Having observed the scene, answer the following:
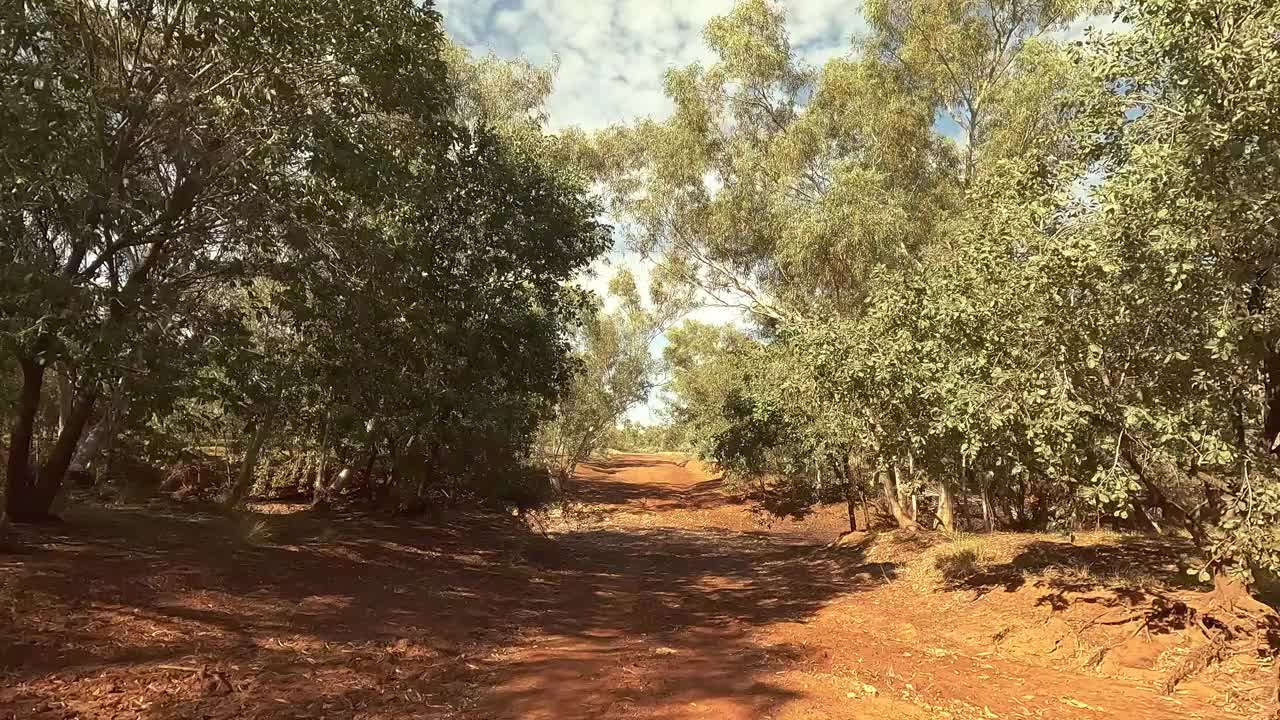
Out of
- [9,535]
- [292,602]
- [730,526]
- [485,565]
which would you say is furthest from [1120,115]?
[730,526]

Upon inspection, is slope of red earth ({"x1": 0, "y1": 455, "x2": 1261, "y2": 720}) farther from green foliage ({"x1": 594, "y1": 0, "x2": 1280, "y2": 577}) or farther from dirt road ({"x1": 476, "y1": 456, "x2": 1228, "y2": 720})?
green foliage ({"x1": 594, "y1": 0, "x2": 1280, "y2": 577})

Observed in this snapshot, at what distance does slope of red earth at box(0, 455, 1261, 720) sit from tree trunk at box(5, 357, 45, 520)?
518 mm

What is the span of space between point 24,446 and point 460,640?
21.4 ft

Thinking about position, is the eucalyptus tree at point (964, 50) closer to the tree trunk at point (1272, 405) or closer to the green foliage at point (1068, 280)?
the green foliage at point (1068, 280)

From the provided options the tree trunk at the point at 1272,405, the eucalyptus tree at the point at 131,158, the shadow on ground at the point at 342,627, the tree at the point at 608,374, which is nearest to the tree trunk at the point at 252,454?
the shadow on ground at the point at 342,627

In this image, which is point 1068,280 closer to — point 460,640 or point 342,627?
point 460,640

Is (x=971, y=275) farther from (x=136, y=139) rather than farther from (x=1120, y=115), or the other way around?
(x=136, y=139)

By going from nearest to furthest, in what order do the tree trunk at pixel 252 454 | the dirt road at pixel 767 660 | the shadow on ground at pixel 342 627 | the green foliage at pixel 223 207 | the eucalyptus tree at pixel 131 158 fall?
the shadow on ground at pixel 342 627 < the dirt road at pixel 767 660 < the eucalyptus tree at pixel 131 158 < the green foliage at pixel 223 207 < the tree trunk at pixel 252 454

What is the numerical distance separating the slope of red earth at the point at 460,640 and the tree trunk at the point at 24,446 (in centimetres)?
52

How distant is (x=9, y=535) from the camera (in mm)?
9633

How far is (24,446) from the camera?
10.1 metres

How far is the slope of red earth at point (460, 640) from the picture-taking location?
20.3 feet

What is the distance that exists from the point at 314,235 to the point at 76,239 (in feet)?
8.41

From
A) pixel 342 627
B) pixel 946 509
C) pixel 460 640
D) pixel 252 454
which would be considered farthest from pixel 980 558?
pixel 252 454
